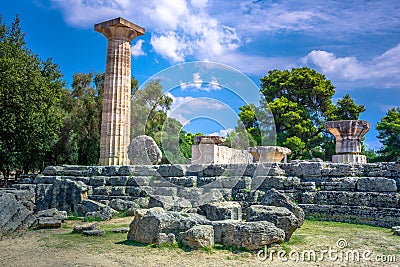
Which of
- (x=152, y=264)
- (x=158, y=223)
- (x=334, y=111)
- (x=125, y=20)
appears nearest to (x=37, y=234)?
(x=158, y=223)

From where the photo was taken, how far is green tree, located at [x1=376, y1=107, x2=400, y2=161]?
2693cm

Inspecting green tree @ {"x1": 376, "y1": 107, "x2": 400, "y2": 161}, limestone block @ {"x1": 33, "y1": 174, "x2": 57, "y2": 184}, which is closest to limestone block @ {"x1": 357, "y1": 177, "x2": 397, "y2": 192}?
limestone block @ {"x1": 33, "y1": 174, "x2": 57, "y2": 184}

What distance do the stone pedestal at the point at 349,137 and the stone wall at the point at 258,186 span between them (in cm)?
610

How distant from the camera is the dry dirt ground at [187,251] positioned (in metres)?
5.69

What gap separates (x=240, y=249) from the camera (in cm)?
626

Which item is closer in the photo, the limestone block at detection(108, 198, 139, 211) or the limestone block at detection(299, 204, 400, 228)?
the limestone block at detection(299, 204, 400, 228)

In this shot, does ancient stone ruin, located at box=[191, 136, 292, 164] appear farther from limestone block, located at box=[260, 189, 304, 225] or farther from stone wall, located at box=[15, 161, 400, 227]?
limestone block, located at box=[260, 189, 304, 225]

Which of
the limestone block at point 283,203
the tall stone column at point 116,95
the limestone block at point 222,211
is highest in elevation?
the tall stone column at point 116,95

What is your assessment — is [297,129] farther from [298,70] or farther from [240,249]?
[240,249]

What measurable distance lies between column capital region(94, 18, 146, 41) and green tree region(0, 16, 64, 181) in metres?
5.53

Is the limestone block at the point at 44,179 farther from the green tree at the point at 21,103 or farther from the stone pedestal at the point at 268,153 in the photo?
the stone pedestal at the point at 268,153

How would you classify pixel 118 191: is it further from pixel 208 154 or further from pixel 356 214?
pixel 208 154

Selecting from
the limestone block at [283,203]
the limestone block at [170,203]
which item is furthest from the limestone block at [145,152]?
the limestone block at [283,203]

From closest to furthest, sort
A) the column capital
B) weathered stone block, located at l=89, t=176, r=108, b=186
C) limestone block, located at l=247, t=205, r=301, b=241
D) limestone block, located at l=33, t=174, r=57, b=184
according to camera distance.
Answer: limestone block, located at l=247, t=205, r=301, b=241, weathered stone block, located at l=89, t=176, r=108, b=186, limestone block, located at l=33, t=174, r=57, b=184, the column capital
